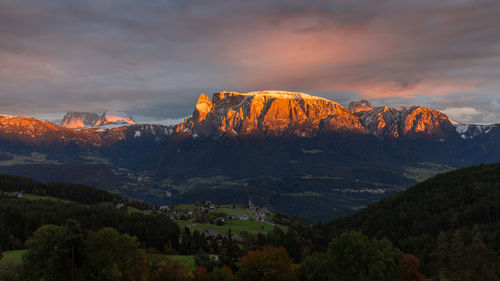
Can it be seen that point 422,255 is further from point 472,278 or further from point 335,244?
point 335,244

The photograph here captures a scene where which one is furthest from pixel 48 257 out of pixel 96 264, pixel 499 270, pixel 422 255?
pixel 422 255

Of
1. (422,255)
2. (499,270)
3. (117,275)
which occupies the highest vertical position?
(117,275)

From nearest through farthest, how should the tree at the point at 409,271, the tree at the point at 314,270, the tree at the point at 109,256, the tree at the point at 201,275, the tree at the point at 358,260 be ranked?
the tree at the point at 109,256 < the tree at the point at 358,260 < the tree at the point at 201,275 < the tree at the point at 314,270 < the tree at the point at 409,271

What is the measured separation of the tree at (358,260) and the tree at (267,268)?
14484mm

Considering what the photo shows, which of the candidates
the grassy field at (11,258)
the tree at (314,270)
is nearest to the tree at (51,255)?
the grassy field at (11,258)

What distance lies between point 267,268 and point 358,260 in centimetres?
2755

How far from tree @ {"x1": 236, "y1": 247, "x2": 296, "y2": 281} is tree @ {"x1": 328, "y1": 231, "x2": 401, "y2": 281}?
14484 mm

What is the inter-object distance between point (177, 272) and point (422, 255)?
119669 millimetres

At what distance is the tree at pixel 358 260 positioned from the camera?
3856 inches

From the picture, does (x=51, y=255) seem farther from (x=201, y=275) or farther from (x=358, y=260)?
(x=358, y=260)

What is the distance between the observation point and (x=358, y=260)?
333ft

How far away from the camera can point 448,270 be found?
120188 millimetres

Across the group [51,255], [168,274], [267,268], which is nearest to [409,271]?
[267,268]

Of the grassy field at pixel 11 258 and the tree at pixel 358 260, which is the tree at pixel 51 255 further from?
the tree at pixel 358 260
